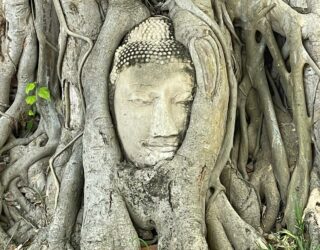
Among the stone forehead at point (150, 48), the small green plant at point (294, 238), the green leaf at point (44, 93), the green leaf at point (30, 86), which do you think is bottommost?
the small green plant at point (294, 238)

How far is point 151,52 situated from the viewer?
9.91ft

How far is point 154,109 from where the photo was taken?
2924mm

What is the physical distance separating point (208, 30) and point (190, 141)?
65cm

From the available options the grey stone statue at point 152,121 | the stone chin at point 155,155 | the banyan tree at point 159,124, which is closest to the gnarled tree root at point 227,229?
the banyan tree at point 159,124

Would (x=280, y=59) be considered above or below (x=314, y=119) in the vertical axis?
above

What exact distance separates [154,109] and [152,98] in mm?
66

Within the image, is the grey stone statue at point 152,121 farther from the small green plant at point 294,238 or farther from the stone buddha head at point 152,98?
the small green plant at point 294,238

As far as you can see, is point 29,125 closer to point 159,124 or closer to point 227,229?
point 159,124

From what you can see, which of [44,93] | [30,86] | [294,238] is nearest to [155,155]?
[294,238]

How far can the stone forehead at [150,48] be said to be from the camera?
3018 mm

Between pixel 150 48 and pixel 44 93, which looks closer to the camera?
pixel 150 48

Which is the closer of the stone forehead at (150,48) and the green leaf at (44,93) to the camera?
the stone forehead at (150,48)

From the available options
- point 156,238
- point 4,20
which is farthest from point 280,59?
point 4,20

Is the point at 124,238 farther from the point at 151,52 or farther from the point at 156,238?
the point at 151,52
